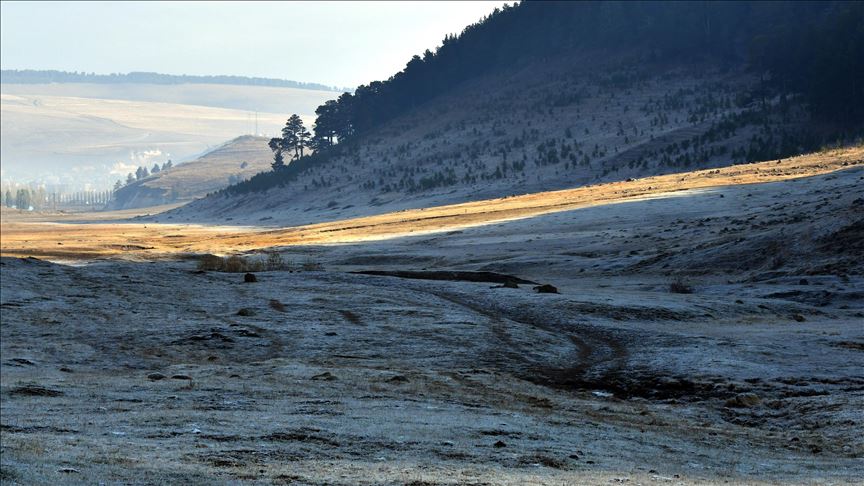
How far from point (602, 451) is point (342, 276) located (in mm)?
23187

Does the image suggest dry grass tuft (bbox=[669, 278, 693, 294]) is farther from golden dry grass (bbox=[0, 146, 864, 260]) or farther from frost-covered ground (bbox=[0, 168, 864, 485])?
golden dry grass (bbox=[0, 146, 864, 260])

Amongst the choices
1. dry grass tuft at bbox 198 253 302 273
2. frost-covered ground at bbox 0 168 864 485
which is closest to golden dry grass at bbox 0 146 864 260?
dry grass tuft at bbox 198 253 302 273

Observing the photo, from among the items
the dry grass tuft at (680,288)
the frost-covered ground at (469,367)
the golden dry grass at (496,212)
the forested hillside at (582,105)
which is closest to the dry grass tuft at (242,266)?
the frost-covered ground at (469,367)

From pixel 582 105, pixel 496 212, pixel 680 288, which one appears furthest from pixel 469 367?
pixel 582 105

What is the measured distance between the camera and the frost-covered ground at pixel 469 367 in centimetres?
1254

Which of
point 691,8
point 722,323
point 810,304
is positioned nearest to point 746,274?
point 810,304

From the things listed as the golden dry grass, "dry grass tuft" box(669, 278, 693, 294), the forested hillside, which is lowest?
"dry grass tuft" box(669, 278, 693, 294)

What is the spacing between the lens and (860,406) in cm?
1656

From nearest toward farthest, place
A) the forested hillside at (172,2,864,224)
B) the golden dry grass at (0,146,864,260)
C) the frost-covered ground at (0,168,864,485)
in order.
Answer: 1. the frost-covered ground at (0,168,864,485)
2. the golden dry grass at (0,146,864,260)
3. the forested hillside at (172,2,864,224)

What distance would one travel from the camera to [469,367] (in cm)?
2198

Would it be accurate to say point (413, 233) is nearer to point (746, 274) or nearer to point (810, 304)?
point (746, 274)

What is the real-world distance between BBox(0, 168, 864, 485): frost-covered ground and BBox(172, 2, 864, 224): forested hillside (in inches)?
1881

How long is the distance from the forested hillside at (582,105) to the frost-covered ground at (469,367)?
4778 cm

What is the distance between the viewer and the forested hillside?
89.1m
